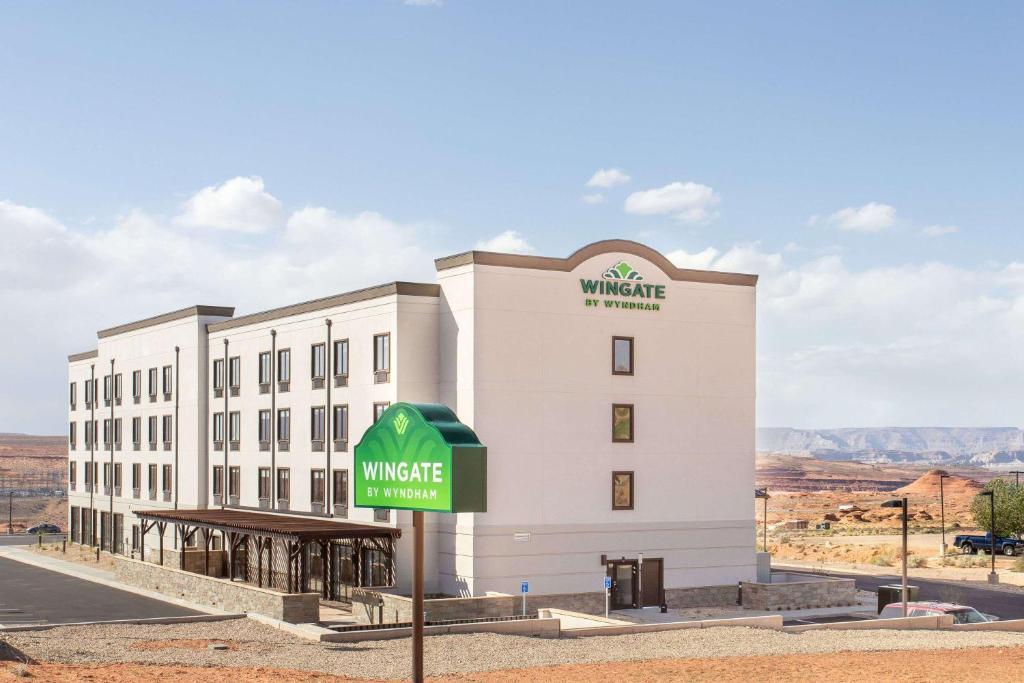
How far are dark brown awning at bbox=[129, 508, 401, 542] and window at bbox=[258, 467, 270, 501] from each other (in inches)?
35.0

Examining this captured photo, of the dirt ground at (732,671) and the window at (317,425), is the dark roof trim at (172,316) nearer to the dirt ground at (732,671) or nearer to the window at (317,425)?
the window at (317,425)

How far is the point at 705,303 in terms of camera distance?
50906 mm

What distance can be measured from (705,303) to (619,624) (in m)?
18.5

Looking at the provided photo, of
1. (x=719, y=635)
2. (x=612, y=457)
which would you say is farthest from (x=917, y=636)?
(x=612, y=457)

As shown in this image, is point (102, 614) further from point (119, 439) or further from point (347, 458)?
point (119, 439)

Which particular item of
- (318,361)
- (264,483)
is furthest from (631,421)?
(264,483)

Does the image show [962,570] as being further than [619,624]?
Yes

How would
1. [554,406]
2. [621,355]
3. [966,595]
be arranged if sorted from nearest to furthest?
[554,406]
[621,355]
[966,595]

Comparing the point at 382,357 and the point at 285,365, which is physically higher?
the point at 382,357

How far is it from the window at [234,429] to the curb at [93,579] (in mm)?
8821

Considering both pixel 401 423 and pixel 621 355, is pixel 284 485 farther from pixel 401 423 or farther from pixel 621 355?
pixel 401 423

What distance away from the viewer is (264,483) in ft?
193

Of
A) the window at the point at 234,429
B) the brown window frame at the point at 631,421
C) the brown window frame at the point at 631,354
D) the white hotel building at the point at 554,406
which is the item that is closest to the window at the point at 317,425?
the white hotel building at the point at 554,406

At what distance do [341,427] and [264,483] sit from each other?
8.90 metres
